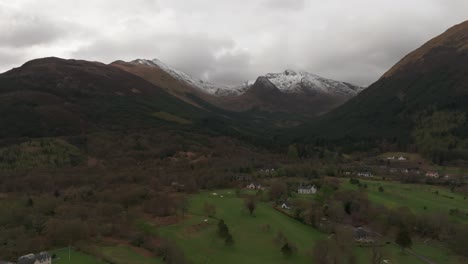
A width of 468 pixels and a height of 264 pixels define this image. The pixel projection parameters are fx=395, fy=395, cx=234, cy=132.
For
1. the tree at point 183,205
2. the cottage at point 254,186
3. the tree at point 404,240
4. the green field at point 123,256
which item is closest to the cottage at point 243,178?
the cottage at point 254,186

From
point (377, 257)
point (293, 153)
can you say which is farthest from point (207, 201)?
point (293, 153)

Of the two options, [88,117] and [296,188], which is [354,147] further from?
[88,117]

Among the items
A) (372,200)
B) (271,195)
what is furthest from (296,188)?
(372,200)

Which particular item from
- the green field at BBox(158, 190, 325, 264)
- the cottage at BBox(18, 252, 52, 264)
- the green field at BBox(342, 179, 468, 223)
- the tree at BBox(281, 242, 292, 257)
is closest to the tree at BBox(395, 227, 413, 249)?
the green field at BBox(158, 190, 325, 264)

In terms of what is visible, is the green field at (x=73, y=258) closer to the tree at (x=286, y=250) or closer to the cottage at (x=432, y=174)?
the tree at (x=286, y=250)

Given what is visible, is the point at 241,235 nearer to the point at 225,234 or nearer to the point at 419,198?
the point at 225,234
